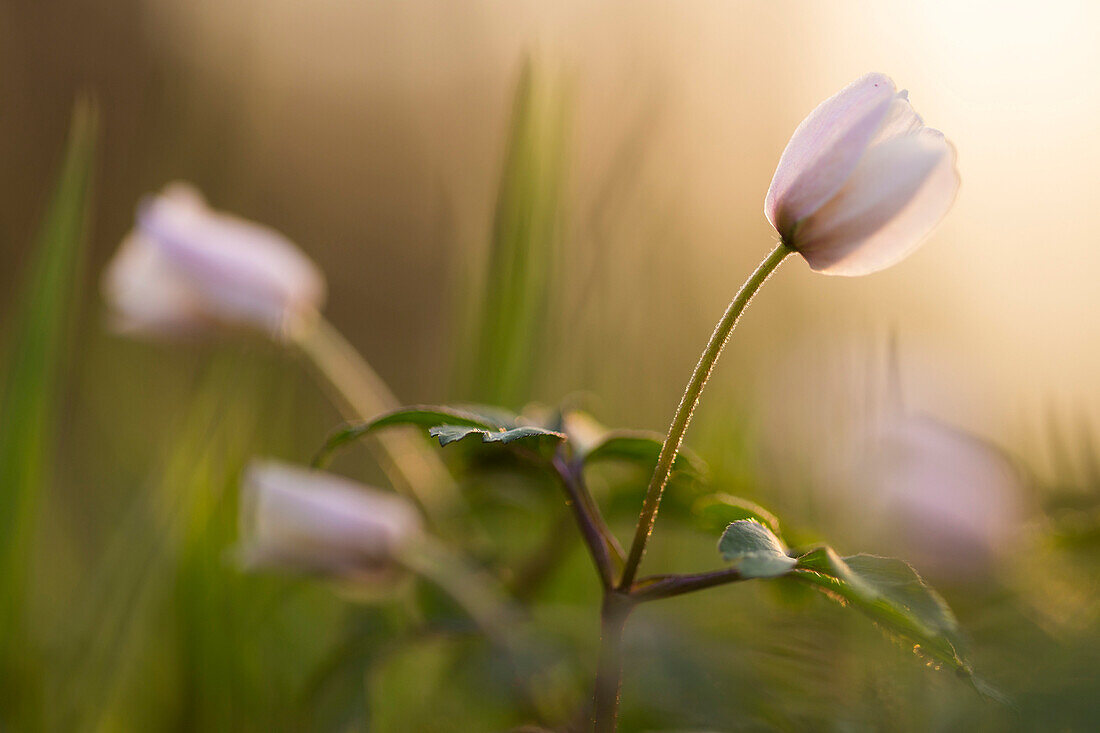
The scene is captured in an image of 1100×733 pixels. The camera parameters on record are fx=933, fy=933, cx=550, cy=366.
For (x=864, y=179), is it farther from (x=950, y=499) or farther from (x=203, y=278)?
(x=203, y=278)

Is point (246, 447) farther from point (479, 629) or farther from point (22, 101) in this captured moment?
point (22, 101)

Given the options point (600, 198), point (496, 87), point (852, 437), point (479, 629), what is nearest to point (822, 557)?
point (479, 629)

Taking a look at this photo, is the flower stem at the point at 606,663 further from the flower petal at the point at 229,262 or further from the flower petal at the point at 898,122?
the flower petal at the point at 229,262

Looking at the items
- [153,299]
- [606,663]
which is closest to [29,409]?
[153,299]

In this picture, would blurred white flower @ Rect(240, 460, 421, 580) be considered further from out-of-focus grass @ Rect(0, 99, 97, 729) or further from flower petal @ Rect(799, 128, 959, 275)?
flower petal @ Rect(799, 128, 959, 275)

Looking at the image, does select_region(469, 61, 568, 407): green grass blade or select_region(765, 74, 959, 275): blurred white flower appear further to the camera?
select_region(469, 61, 568, 407): green grass blade

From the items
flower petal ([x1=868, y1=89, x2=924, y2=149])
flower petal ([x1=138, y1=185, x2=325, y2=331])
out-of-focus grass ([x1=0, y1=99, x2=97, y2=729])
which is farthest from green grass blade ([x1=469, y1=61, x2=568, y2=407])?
Answer: flower petal ([x1=868, y1=89, x2=924, y2=149])
